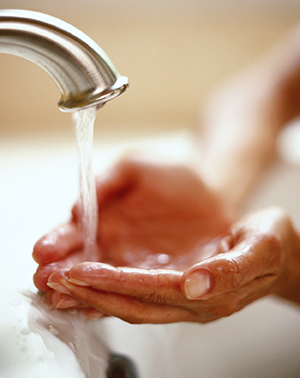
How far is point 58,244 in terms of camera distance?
48 cm

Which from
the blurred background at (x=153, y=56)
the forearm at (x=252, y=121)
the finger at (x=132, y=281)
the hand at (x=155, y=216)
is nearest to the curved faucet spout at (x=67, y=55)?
the finger at (x=132, y=281)

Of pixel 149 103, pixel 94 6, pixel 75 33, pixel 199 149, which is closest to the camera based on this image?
pixel 75 33

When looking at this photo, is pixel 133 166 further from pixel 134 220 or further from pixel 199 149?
pixel 199 149

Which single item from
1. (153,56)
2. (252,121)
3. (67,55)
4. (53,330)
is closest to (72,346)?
(53,330)

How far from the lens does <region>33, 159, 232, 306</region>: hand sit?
616 mm

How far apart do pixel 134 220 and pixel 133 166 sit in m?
0.09

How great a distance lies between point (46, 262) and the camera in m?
0.46

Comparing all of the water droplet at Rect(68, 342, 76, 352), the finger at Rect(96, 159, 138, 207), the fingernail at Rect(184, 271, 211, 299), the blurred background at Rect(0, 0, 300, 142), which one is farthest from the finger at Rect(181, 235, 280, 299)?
the blurred background at Rect(0, 0, 300, 142)

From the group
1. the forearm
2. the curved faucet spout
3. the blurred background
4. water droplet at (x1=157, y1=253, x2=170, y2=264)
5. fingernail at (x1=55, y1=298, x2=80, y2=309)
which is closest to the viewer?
the curved faucet spout

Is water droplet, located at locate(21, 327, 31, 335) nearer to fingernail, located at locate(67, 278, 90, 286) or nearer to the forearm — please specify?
fingernail, located at locate(67, 278, 90, 286)

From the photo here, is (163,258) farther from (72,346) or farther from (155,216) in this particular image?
(72,346)

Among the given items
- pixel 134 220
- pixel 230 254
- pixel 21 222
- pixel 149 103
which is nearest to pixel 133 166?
pixel 134 220

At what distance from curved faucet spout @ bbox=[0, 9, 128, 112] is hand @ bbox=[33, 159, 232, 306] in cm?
26

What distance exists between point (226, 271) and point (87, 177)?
182 millimetres
